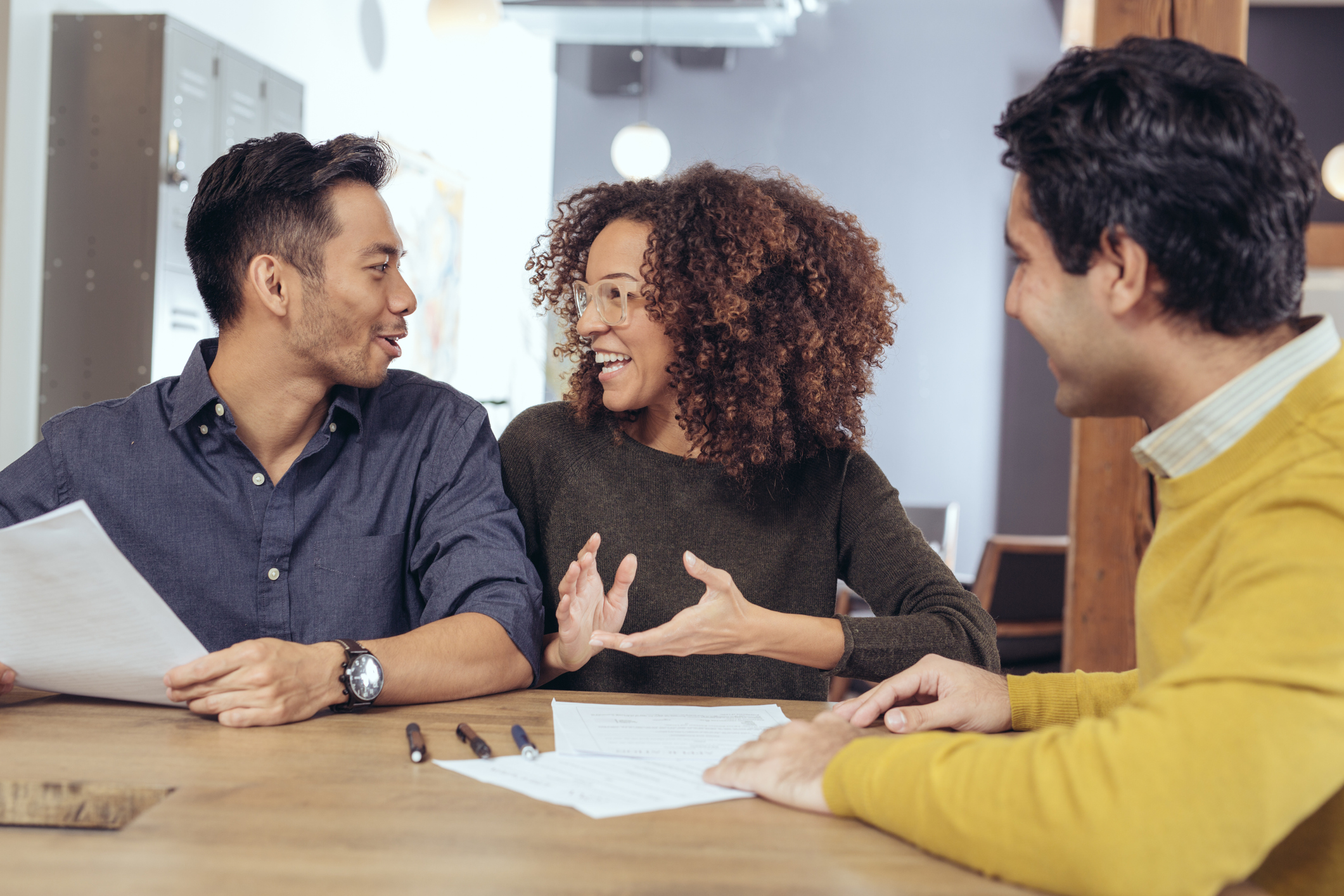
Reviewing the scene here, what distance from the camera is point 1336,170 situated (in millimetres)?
4746

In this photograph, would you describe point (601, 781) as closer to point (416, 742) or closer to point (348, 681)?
point (416, 742)

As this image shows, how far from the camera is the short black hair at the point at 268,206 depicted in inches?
67.9

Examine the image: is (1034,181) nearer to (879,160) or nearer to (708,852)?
(708,852)

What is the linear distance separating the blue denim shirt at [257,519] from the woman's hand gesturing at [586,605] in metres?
0.09

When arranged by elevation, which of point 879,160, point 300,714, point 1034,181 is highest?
point 879,160

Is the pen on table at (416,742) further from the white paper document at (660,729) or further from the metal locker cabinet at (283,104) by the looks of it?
the metal locker cabinet at (283,104)

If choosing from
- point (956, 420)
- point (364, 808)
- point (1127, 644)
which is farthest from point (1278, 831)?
point (956, 420)

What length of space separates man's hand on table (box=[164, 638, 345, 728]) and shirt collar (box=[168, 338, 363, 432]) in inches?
20.7

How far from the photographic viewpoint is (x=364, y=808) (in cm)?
91

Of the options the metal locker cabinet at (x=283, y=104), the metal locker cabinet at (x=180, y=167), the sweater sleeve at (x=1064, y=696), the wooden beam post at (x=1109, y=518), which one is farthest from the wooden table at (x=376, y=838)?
the metal locker cabinet at (x=283, y=104)

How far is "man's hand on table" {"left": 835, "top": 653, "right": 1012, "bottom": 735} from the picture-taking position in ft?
3.98

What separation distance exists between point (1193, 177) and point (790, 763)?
61cm

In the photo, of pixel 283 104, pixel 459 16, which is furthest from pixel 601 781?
pixel 459 16

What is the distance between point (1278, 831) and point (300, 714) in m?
0.93
